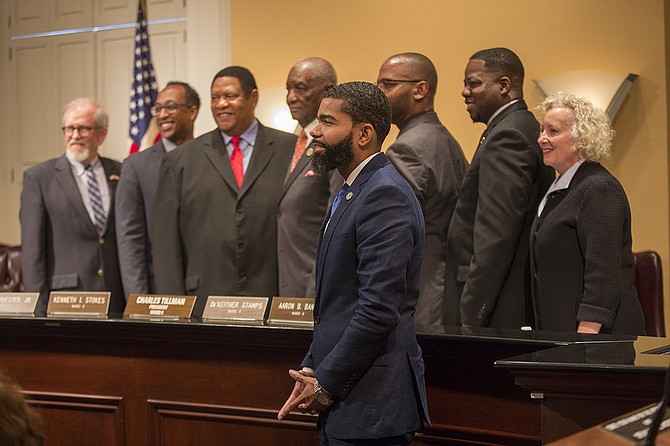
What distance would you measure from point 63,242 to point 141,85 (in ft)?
8.99

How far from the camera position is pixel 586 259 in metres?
3.21

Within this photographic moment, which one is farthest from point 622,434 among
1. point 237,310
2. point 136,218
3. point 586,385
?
point 136,218

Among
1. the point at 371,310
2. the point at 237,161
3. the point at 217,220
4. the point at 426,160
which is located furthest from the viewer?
the point at 237,161

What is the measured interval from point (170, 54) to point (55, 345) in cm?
458

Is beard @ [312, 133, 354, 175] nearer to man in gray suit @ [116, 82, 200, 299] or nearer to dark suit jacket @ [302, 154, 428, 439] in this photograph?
dark suit jacket @ [302, 154, 428, 439]

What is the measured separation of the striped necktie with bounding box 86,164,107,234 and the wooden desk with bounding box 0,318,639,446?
119 centimetres

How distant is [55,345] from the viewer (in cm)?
370

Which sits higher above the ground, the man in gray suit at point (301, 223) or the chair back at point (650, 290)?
the man in gray suit at point (301, 223)

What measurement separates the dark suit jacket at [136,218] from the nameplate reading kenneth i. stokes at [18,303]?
2.69 ft

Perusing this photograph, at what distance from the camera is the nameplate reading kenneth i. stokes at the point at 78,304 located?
3.65 metres

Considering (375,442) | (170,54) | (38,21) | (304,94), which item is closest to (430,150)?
(304,94)

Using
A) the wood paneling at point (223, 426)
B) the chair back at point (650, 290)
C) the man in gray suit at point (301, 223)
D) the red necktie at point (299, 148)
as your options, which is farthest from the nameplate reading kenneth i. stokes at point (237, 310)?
the chair back at point (650, 290)

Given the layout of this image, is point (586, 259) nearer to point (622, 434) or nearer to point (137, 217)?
point (622, 434)

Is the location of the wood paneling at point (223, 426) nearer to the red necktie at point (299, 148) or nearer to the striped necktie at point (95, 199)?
the red necktie at point (299, 148)
